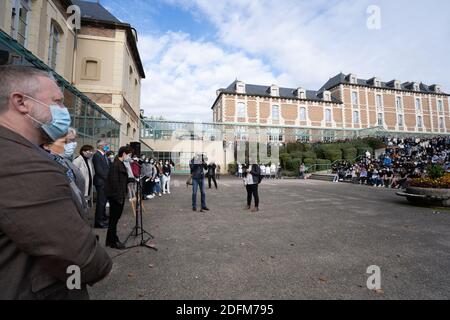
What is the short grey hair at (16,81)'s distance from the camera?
116 centimetres

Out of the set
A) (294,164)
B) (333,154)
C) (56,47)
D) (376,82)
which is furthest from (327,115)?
(56,47)

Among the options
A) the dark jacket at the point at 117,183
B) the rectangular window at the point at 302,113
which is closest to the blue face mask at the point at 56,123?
the dark jacket at the point at 117,183

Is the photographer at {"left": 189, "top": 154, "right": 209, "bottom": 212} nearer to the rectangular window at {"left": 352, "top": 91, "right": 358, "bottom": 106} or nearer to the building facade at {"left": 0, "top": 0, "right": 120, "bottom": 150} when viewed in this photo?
the building facade at {"left": 0, "top": 0, "right": 120, "bottom": 150}

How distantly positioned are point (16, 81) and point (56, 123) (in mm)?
272

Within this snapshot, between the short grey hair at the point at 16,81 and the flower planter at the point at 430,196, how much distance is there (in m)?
11.3

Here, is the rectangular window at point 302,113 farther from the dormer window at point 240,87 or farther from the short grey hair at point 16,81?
the short grey hair at point 16,81

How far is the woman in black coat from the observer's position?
4.22 m

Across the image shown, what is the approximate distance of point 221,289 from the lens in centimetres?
280

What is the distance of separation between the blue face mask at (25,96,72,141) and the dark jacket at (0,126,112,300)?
28cm

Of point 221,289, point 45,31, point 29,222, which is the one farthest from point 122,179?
point 45,31

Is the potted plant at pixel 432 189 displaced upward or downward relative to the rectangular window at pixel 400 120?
downward

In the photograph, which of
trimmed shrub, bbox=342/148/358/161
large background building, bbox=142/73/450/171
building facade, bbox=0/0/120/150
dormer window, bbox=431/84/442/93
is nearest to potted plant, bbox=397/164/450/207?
building facade, bbox=0/0/120/150

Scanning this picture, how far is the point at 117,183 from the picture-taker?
172 inches

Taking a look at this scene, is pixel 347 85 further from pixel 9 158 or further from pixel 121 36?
pixel 9 158
